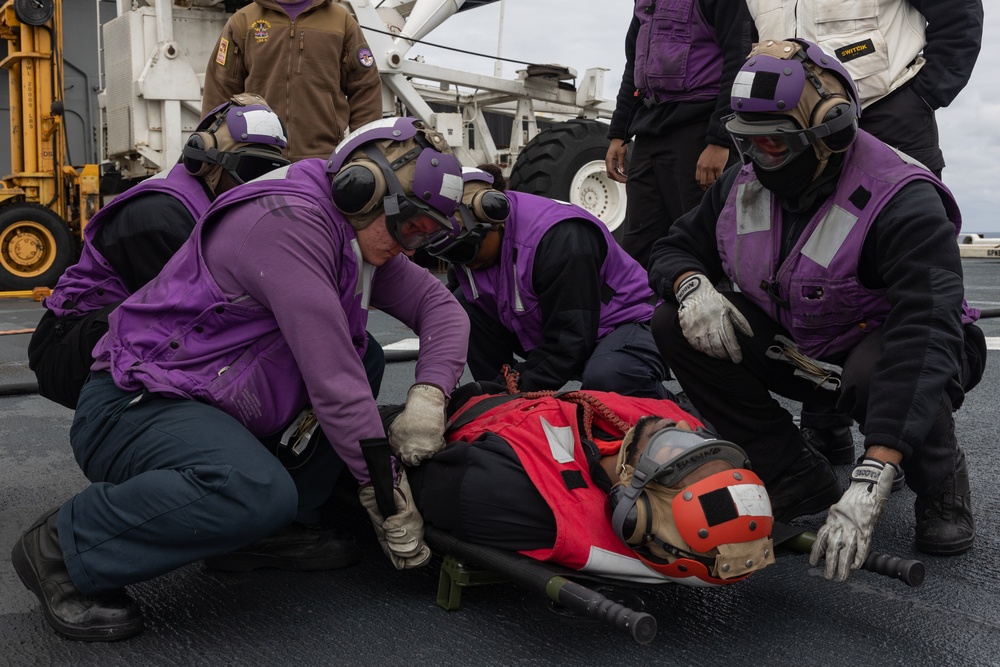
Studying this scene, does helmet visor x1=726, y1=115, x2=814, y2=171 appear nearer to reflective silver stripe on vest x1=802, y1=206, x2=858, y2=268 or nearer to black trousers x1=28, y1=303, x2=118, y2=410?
reflective silver stripe on vest x1=802, y1=206, x2=858, y2=268

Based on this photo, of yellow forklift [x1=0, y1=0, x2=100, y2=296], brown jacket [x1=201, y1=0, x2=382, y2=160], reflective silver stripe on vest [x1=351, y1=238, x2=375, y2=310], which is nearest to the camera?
reflective silver stripe on vest [x1=351, y1=238, x2=375, y2=310]

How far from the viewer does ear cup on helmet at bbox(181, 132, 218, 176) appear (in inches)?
113

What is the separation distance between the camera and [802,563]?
237 centimetres

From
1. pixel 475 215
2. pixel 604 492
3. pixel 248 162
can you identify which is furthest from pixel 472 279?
pixel 604 492

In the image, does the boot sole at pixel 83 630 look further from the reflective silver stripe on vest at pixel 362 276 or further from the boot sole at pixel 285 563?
the reflective silver stripe on vest at pixel 362 276

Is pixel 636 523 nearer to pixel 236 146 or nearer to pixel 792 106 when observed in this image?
pixel 792 106

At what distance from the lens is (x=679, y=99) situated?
3859 mm

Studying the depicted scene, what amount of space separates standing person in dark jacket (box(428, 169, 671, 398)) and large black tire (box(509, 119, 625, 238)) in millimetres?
4741

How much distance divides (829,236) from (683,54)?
1.67 meters

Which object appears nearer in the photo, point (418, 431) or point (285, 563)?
point (418, 431)

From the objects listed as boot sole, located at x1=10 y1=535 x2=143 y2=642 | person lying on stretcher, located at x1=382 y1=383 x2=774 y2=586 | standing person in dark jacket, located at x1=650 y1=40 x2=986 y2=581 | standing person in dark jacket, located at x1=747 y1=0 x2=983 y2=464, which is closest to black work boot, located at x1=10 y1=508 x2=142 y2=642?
boot sole, located at x1=10 y1=535 x2=143 y2=642

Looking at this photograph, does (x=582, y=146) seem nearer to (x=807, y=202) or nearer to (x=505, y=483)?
(x=807, y=202)

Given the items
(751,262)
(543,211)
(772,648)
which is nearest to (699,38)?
(543,211)

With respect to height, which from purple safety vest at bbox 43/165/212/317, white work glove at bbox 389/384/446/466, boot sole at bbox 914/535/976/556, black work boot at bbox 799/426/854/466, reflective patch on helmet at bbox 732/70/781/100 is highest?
reflective patch on helmet at bbox 732/70/781/100
